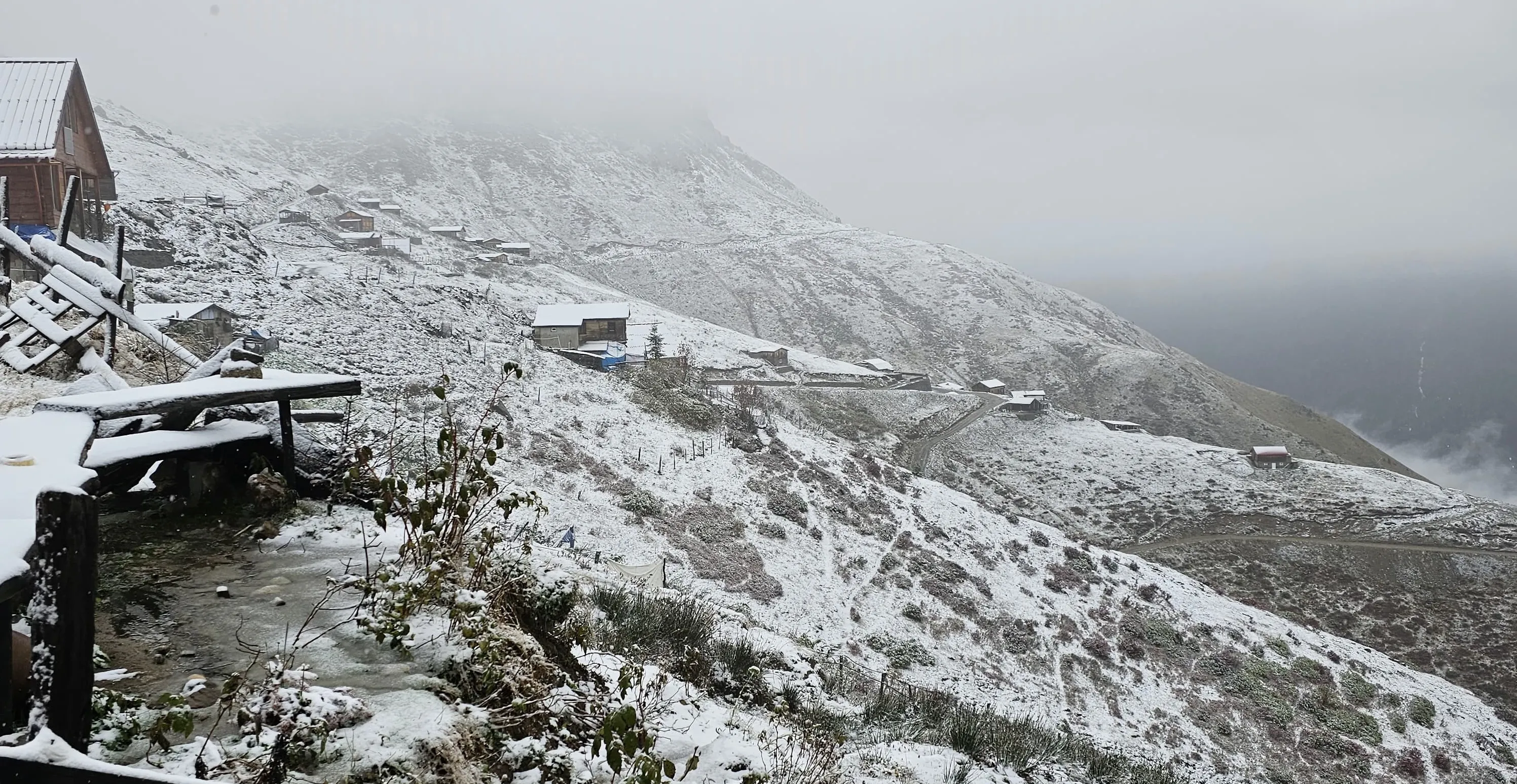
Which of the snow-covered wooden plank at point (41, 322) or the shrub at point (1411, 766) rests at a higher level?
the snow-covered wooden plank at point (41, 322)

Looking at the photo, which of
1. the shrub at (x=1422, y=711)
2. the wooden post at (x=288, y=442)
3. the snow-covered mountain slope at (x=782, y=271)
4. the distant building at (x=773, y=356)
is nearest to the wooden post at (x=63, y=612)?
the wooden post at (x=288, y=442)

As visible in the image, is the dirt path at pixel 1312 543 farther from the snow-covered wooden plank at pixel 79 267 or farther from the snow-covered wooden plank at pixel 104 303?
the snow-covered wooden plank at pixel 79 267

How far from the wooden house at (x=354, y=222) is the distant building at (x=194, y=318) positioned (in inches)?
2062

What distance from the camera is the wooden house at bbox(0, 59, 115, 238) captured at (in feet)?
65.4

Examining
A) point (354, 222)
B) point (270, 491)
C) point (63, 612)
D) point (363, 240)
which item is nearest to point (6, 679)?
point (63, 612)

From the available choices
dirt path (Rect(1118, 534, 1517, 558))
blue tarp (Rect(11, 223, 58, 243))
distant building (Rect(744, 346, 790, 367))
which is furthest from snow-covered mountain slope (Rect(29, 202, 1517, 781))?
distant building (Rect(744, 346, 790, 367))

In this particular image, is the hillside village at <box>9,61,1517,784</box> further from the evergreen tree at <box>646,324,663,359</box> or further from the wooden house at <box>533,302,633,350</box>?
the evergreen tree at <box>646,324,663,359</box>

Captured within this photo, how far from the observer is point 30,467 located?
8.72 feet

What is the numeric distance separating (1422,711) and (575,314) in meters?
49.8

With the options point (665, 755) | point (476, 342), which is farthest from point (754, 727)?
point (476, 342)

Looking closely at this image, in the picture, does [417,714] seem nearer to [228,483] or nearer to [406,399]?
[228,483]

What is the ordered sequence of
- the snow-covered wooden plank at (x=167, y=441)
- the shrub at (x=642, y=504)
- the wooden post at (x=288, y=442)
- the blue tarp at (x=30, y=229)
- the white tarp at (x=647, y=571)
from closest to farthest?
the snow-covered wooden plank at (x=167, y=441)
the wooden post at (x=288, y=442)
the white tarp at (x=647, y=571)
the blue tarp at (x=30, y=229)
the shrub at (x=642, y=504)

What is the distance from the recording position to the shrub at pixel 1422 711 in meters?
27.4

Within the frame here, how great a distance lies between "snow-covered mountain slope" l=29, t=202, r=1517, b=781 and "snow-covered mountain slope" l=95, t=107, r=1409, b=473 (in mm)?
42040
